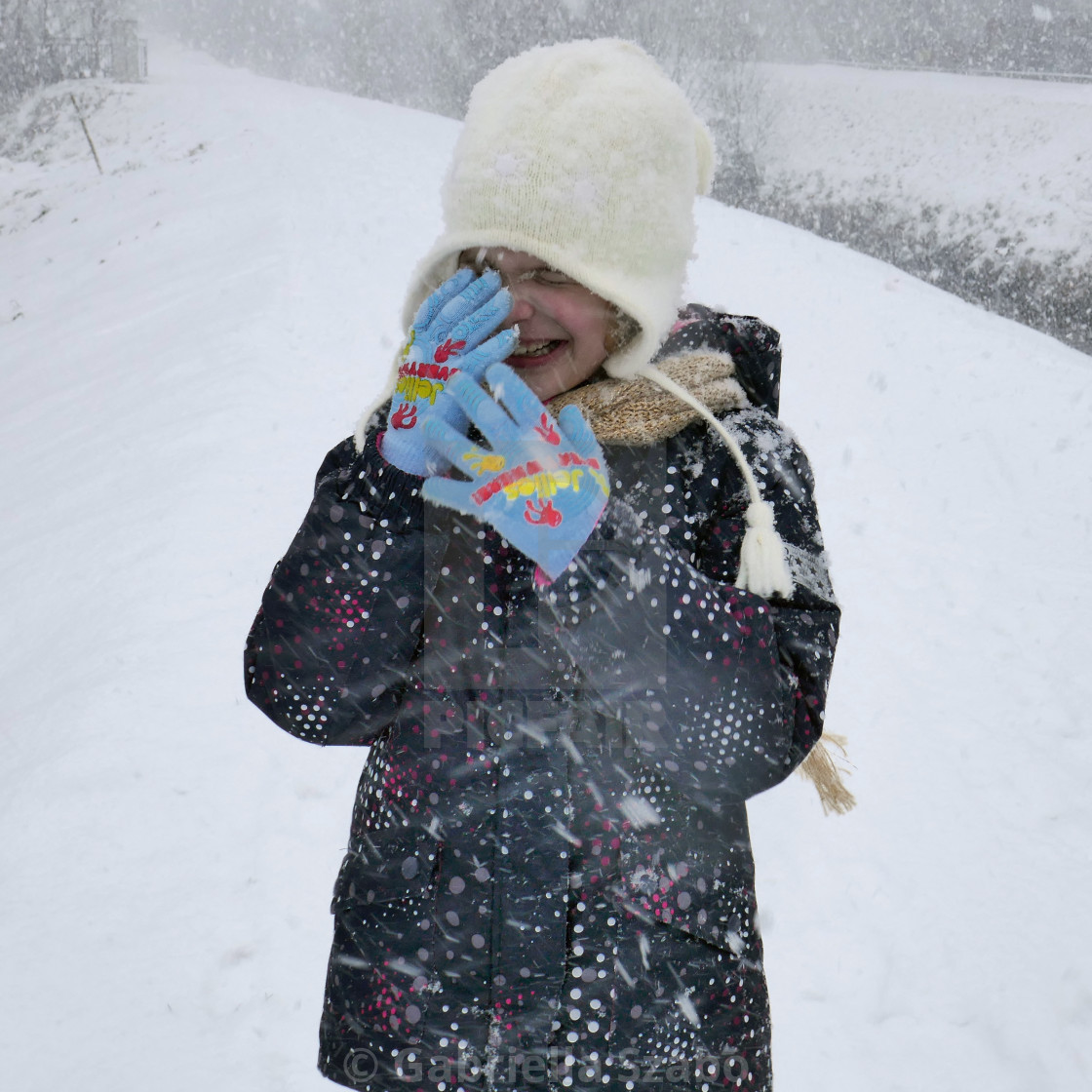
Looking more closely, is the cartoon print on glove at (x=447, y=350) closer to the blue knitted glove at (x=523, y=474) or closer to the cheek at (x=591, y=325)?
the blue knitted glove at (x=523, y=474)

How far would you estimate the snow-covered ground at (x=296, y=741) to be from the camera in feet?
9.63

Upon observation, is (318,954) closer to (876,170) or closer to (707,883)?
(707,883)

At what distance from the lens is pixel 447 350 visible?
4.09ft

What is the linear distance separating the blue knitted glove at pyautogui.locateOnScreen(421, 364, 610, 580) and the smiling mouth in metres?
0.20

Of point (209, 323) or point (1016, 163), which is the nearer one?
point (209, 323)

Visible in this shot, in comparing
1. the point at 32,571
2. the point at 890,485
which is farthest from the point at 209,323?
the point at 890,485

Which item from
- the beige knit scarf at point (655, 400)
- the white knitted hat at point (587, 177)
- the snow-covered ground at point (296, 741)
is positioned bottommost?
the snow-covered ground at point (296, 741)

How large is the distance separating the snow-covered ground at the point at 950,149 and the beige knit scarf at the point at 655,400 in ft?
65.8

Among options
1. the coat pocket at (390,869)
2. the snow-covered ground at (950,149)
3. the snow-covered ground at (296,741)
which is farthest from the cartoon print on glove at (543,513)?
the snow-covered ground at (950,149)

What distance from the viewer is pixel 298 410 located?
6270 millimetres

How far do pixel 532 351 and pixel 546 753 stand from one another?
67 centimetres

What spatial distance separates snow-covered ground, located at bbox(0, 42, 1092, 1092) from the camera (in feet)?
9.63

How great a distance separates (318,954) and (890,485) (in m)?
5.25

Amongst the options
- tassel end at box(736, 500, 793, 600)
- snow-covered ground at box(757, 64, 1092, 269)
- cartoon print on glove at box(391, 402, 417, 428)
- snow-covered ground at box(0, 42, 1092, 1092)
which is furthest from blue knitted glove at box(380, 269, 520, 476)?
Answer: snow-covered ground at box(757, 64, 1092, 269)
